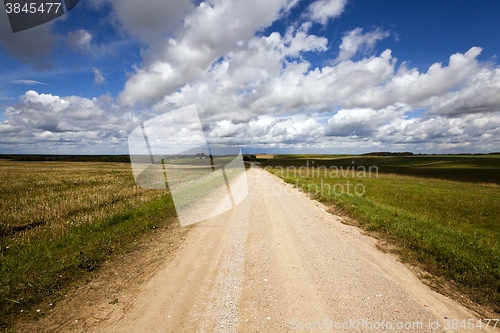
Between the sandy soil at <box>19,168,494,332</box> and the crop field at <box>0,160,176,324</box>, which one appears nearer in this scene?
the sandy soil at <box>19,168,494,332</box>

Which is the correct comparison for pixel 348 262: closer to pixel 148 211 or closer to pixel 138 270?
pixel 138 270

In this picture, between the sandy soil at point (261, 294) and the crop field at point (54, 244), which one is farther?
the crop field at point (54, 244)

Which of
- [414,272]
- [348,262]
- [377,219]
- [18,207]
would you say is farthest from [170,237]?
[18,207]

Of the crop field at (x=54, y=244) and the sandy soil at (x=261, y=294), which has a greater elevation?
the crop field at (x=54, y=244)

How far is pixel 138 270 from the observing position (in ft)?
17.6

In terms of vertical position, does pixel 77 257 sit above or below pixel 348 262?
above

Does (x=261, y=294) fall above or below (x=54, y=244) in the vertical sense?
below

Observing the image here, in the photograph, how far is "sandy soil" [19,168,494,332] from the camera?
3586 millimetres

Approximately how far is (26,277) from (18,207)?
1123 centimetres

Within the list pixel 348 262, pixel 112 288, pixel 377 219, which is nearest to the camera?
pixel 112 288

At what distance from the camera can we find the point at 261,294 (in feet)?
14.2

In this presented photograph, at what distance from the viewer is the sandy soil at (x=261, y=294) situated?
11.8 ft

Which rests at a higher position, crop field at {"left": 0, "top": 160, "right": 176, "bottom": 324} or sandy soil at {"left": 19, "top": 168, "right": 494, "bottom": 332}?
crop field at {"left": 0, "top": 160, "right": 176, "bottom": 324}

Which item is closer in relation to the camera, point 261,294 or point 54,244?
point 261,294
